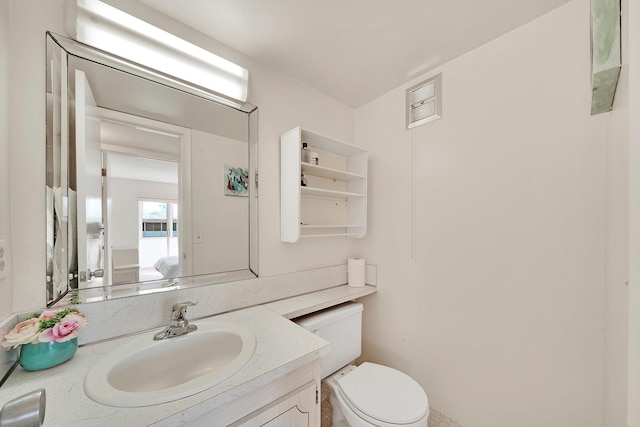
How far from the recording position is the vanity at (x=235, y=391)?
23.4 inches

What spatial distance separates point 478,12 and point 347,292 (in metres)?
1.66

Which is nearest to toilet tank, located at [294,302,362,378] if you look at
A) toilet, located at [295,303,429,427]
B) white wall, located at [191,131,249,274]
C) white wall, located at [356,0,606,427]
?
Result: toilet, located at [295,303,429,427]

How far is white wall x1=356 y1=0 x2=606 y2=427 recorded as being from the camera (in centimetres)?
100

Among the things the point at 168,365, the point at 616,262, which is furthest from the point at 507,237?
the point at 168,365

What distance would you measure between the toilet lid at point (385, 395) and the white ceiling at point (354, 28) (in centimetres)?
181

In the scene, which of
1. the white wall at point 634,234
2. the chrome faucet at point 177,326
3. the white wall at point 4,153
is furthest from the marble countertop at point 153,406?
the white wall at point 634,234

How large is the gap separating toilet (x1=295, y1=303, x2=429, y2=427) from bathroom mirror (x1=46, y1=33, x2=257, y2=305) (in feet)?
1.92

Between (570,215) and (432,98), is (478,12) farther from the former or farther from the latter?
(570,215)

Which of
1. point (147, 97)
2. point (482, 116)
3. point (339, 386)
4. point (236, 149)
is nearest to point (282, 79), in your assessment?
point (236, 149)

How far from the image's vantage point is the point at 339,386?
4.07ft

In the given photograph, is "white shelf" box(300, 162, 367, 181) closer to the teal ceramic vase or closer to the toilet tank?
the toilet tank

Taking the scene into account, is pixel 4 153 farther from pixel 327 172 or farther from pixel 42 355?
pixel 327 172

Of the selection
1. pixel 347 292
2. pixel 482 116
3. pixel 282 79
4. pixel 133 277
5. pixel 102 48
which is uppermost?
pixel 282 79

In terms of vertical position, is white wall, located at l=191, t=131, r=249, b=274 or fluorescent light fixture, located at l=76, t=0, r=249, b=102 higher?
fluorescent light fixture, located at l=76, t=0, r=249, b=102
